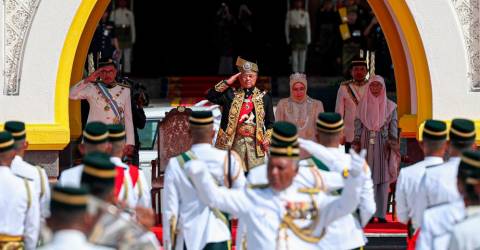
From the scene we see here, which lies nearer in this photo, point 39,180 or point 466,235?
point 466,235

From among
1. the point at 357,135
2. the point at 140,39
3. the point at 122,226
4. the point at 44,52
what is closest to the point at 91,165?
the point at 122,226

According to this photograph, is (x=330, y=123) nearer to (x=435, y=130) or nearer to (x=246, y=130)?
(x=435, y=130)

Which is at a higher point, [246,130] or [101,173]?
[101,173]

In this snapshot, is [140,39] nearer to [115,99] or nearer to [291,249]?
[115,99]

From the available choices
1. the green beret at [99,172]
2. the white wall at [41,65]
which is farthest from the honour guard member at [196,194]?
the white wall at [41,65]

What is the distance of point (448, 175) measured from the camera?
433 inches

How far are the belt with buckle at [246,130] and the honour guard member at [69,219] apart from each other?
7.53 m

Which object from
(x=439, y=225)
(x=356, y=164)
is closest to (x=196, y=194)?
(x=356, y=164)

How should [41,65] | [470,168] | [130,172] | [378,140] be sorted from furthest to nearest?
1. [378,140]
2. [41,65]
3. [130,172]
4. [470,168]

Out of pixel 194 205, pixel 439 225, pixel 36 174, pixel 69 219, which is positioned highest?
pixel 69 219

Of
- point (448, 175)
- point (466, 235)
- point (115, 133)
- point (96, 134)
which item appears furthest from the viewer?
point (115, 133)

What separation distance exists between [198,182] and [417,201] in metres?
1.85

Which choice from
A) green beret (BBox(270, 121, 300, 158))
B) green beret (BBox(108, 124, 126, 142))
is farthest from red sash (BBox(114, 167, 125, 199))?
green beret (BBox(270, 121, 300, 158))

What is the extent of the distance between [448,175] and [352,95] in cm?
529
